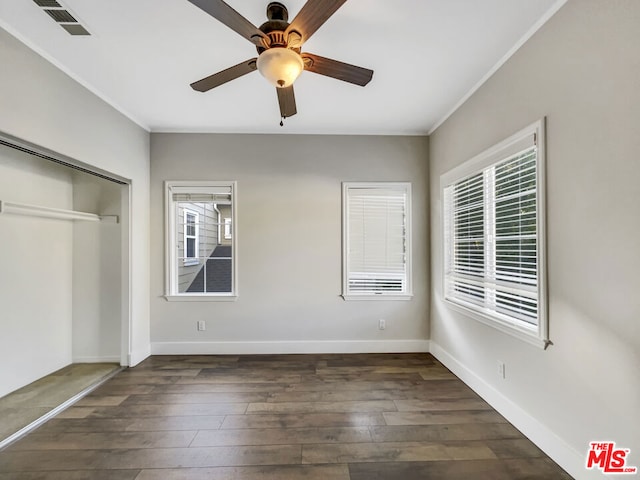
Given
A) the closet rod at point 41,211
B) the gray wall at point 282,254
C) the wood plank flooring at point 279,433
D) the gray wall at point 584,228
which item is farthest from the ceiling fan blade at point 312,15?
the closet rod at point 41,211

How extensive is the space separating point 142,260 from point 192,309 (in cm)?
82

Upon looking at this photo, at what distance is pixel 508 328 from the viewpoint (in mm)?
2238

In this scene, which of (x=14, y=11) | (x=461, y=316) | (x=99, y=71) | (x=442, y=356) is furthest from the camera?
(x=442, y=356)

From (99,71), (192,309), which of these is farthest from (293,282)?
(99,71)

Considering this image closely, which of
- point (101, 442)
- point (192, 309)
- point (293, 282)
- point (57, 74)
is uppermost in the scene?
point (57, 74)

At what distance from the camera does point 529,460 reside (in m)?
1.86

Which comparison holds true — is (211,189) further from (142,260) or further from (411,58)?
(411,58)

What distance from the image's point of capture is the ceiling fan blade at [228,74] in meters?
1.77

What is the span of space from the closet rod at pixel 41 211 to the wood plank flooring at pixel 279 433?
5.56 feet

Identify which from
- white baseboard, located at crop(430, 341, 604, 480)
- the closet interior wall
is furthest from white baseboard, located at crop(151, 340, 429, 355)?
white baseboard, located at crop(430, 341, 604, 480)

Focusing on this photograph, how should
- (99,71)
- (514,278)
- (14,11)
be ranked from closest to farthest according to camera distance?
(14,11)
(514,278)
(99,71)

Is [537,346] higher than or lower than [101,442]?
higher

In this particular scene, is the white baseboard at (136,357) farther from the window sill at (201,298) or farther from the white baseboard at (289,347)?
the window sill at (201,298)

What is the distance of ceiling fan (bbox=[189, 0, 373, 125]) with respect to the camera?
1377mm
